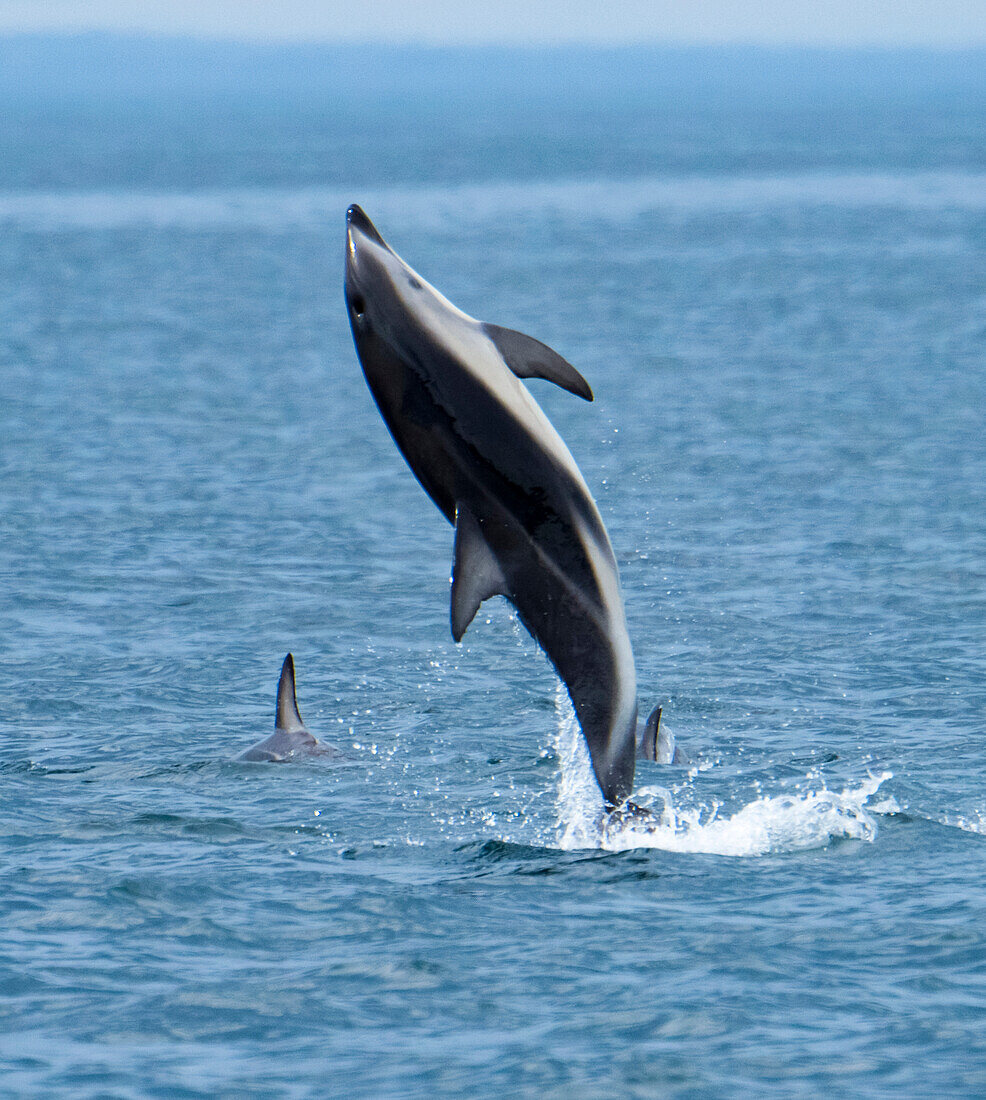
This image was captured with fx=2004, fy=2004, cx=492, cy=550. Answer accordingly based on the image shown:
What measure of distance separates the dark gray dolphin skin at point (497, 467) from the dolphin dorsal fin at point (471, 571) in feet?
0.03

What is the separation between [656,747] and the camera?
1983 centimetres

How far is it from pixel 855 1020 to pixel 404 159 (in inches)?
6260

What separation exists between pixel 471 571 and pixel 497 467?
746mm

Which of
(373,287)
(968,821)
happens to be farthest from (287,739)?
(373,287)

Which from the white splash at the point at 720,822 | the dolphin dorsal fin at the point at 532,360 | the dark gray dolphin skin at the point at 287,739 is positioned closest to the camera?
the dolphin dorsal fin at the point at 532,360

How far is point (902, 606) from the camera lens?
26500 mm

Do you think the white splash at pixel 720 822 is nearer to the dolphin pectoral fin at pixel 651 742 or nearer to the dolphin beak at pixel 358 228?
the dolphin pectoral fin at pixel 651 742

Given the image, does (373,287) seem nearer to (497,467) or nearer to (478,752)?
(497,467)

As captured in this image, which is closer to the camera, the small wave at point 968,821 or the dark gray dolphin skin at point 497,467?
the dark gray dolphin skin at point 497,467

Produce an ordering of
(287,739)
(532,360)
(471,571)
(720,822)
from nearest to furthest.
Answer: (532,360) < (471,571) < (720,822) < (287,739)

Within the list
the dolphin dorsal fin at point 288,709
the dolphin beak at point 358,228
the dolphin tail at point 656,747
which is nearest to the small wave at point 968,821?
the dolphin tail at point 656,747

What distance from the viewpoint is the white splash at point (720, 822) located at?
1698 cm

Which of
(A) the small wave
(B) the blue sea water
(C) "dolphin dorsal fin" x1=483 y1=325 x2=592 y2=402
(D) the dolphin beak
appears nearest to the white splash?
(B) the blue sea water

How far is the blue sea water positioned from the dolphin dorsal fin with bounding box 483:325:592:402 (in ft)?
14.0
